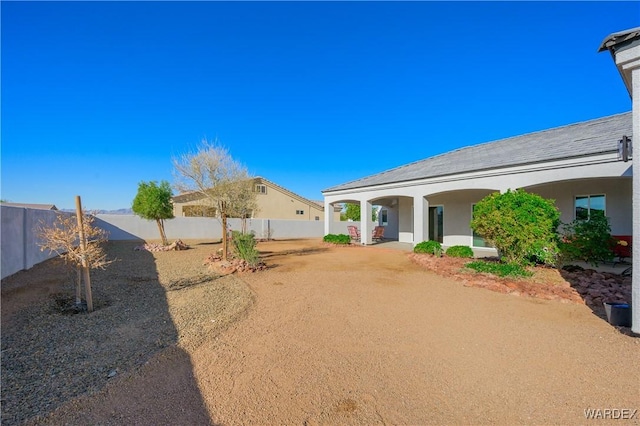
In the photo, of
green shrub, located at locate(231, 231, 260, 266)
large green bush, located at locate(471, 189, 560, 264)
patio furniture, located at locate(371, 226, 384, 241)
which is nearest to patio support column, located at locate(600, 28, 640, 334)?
large green bush, located at locate(471, 189, 560, 264)

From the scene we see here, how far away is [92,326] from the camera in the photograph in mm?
4688

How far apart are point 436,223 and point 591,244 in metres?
8.00

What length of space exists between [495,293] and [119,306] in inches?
311

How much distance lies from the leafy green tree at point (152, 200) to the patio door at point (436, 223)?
15343 mm

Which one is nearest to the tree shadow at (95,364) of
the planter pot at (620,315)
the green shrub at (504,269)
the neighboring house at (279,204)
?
the planter pot at (620,315)

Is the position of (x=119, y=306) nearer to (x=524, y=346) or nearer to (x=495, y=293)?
(x=524, y=346)

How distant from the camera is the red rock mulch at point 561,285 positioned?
5.91m

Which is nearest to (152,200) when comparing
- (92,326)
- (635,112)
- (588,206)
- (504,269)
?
(92,326)

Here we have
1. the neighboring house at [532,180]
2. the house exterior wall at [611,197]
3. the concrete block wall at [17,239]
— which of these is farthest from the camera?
the house exterior wall at [611,197]

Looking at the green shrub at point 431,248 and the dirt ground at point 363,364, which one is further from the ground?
the green shrub at point 431,248

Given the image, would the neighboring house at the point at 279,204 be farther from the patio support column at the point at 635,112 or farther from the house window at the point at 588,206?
the patio support column at the point at 635,112

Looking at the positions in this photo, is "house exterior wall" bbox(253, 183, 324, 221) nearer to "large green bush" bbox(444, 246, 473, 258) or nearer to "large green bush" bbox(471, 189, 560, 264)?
"large green bush" bbox(444, 246, 473, 258)

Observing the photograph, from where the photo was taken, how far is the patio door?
15.4m

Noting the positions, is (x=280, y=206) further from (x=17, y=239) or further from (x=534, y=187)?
Answer: (x=534, y=187)
